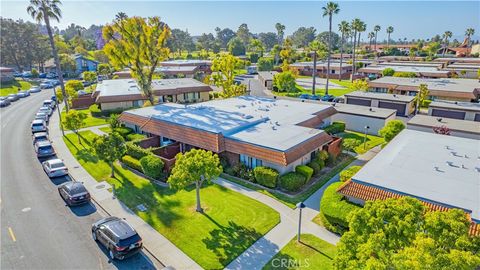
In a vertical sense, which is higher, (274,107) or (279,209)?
(274,107)

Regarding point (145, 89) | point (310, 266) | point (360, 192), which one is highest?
point (145, 89)

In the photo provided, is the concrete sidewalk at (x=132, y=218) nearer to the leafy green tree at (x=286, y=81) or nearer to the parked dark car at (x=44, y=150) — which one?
the parked dark car at (x=44, y=150)

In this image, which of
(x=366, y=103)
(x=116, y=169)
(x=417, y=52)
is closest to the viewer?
(x=116, y=169)

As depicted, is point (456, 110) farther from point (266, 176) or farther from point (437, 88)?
point (266, 176)

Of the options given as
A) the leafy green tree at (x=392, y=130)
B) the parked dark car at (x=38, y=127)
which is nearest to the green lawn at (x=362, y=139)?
the leafy green tree at (x=392, y=130)

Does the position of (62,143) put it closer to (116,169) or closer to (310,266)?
(116,169)

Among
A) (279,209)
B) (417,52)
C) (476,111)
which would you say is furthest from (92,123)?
(417,52)

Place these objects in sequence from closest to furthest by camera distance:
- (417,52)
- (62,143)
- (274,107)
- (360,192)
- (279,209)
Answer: (360,192) < (279,209) < (62,143) < (274,107) < (417,52)
